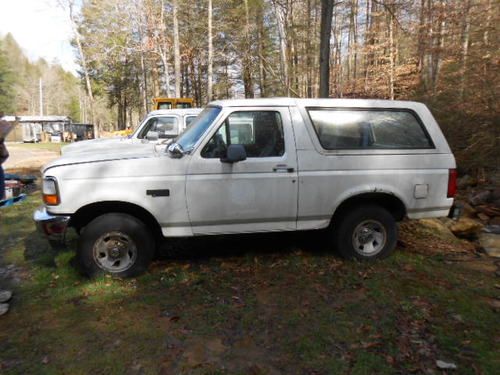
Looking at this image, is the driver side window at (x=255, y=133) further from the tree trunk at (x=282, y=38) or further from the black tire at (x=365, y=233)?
the tree trunk at (x=282, y=38)

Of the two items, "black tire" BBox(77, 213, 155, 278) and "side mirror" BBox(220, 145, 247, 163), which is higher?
"side mirror" BBox(220, 145, 247, 163)

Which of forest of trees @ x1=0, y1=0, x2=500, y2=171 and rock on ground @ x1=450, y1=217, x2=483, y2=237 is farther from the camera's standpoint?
forest of trees @ x1=0, y1=0, x2=500, y2=171

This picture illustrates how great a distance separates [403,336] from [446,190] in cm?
228

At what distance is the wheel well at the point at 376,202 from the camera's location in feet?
15.9

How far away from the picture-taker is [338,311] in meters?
3.78

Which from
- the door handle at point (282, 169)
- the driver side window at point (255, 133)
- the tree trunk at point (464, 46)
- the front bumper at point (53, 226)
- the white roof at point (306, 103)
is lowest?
the front bumper at point (53, 226)

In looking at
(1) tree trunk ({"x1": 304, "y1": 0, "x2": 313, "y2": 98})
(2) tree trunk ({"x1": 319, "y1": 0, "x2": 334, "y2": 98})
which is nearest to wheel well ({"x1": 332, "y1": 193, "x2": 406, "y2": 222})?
(2) tree trunk ({"x1": 319, "y1": 0, "x2": 334, "y2": 98})

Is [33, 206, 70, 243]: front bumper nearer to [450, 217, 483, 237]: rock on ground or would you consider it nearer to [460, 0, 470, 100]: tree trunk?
[450, 217, 483, 237]: rock on ground

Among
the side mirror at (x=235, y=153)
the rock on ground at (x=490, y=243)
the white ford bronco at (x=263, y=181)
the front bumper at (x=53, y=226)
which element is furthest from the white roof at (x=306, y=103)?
the rock on ground at (x=490, y=243)

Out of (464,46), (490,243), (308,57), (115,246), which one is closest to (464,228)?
(490,243)

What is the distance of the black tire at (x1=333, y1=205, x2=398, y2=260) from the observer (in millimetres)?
4844

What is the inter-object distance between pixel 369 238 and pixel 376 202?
461mm

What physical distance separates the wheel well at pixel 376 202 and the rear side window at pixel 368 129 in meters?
0.60

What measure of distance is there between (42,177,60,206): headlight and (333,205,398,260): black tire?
10.5 ft
